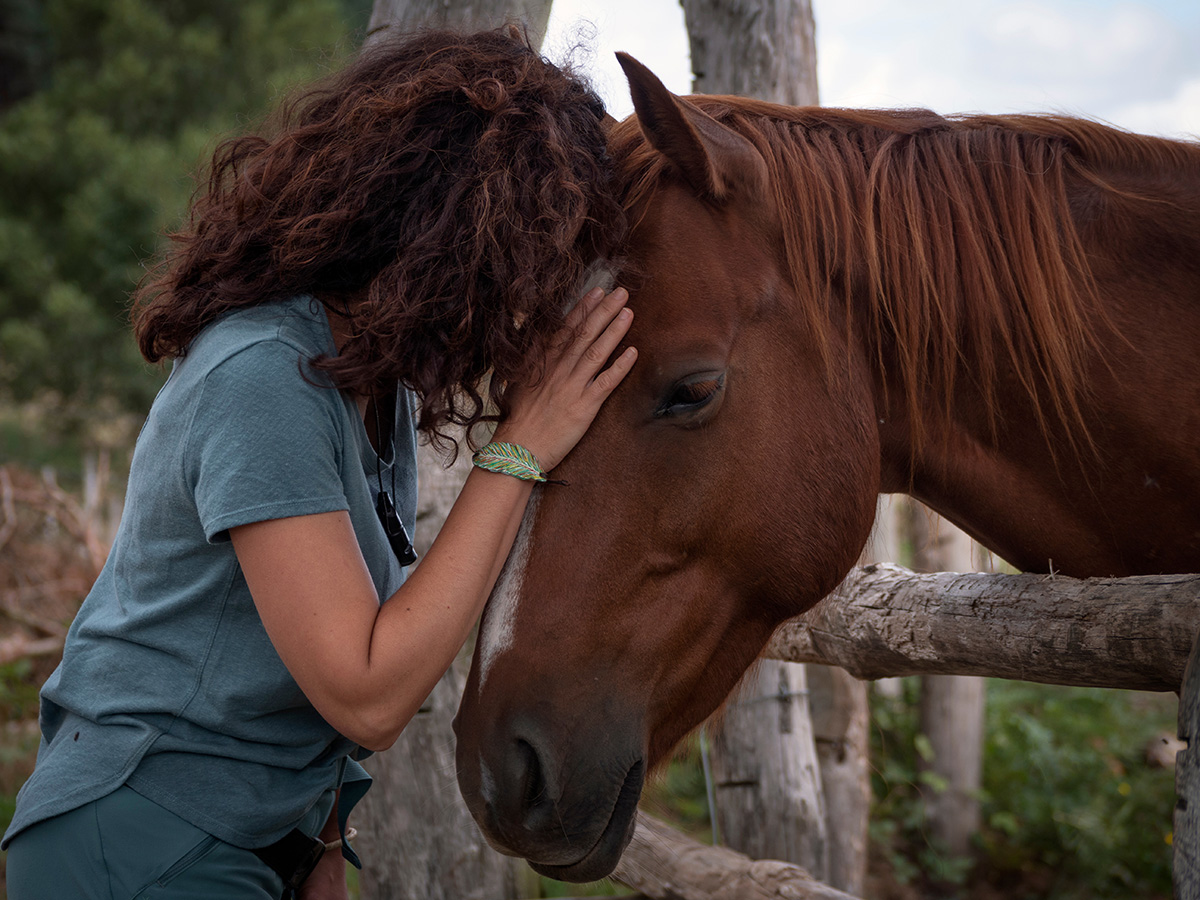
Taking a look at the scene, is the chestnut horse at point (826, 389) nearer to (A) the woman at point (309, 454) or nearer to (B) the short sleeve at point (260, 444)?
(A) the woman at point (309, 454)

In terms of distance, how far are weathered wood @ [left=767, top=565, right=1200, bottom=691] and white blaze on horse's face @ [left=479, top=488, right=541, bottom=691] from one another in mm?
889

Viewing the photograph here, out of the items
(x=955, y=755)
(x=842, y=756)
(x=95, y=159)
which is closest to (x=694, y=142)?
(x=842, y=756)

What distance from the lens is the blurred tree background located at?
445 inches

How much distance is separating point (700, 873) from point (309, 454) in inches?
71.0

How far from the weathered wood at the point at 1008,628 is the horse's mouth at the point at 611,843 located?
0.72 m

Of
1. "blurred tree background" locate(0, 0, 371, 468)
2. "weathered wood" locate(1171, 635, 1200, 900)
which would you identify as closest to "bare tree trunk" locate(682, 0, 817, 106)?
"weathered wood" locate(1171, 635, 1200, 900)

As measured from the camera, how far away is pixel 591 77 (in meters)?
1.67

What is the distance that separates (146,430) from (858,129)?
1374mm

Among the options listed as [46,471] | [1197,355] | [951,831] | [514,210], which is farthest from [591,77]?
[46,471]

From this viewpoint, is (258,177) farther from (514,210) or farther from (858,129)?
(858,129)

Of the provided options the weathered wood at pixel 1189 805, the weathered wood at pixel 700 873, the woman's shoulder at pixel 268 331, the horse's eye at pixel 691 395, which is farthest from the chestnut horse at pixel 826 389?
the weathered wood at pixel 700 873

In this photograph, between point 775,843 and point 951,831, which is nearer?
point 775,843

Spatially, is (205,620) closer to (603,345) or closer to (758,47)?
(603,345)

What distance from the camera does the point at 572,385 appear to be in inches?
58.0
